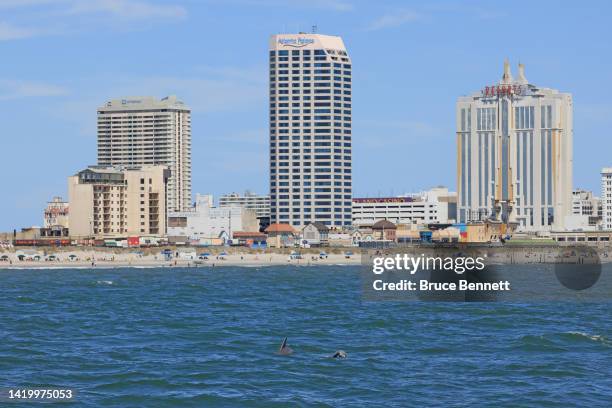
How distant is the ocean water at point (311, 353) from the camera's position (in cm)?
6197

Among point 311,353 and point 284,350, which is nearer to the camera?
point 284,350

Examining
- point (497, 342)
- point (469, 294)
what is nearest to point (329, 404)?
point (497, 342)

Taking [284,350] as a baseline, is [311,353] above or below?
below

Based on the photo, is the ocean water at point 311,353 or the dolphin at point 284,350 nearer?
the ocean water at point 311,353

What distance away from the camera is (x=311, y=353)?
255 feet

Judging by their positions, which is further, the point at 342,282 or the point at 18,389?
the point at 342,282

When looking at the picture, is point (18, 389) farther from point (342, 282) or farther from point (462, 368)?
point (342, 282)

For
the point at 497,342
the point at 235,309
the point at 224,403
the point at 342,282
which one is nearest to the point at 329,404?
the point at 224,403

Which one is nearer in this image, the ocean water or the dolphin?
the ocean water

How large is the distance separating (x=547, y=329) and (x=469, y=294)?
5591 cm

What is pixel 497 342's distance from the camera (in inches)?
3312

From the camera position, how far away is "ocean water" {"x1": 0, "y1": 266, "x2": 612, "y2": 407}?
62.0 m

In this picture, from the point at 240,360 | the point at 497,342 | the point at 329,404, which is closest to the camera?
the point at 329,404

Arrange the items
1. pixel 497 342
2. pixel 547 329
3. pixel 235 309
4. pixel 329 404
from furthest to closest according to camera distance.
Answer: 1. pixel 235 309
2. pixel 547 329
3. pixel 497 342
4. pixel 329 404
